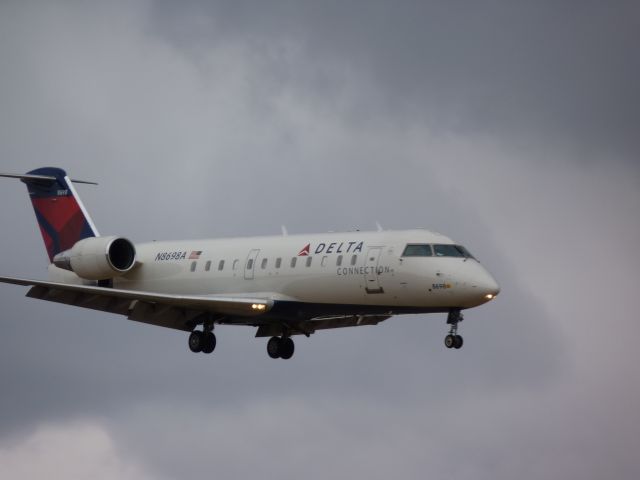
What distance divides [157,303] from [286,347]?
16.9 ft

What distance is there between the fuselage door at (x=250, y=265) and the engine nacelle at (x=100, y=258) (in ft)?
15.8

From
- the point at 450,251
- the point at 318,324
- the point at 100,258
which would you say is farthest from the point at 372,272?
the point at 100,258

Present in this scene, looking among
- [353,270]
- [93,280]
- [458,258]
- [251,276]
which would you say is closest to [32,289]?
[93,280]

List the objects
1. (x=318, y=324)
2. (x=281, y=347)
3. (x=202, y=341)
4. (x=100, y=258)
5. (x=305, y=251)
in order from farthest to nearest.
→ (x=281, y=347) < (x=318, y=324) < (x=100, y=258) < (x=202, y=341) < (x=305, y=251)

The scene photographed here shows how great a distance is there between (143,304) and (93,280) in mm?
3147

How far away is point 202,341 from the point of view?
54750 mm

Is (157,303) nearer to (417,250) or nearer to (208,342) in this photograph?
(208,342)

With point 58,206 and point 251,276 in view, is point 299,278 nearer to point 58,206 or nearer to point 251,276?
point 251,276

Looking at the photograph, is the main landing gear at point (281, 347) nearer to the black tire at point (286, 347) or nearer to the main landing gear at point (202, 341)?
the black tire at point (286, 347)

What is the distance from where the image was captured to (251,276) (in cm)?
5350

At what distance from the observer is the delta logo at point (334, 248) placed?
50.7 m

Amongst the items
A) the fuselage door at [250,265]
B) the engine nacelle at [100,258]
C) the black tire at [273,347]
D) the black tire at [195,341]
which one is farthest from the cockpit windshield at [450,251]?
the engine nacelle at [100,258]

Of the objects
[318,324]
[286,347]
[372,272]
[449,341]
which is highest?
[372,272]

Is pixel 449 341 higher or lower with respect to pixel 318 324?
higher
